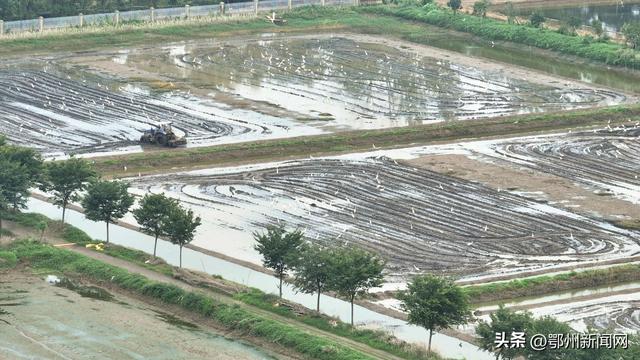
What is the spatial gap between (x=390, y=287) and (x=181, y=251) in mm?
5926

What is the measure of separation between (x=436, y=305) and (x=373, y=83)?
1394 inches

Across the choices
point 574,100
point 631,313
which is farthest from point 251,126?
point 631,313

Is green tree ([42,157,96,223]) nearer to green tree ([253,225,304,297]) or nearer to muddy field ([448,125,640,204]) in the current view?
green tree ([253,225,304,297])

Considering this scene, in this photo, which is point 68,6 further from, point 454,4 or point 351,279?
point 351,279

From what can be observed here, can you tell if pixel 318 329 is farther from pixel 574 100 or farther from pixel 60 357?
pixel 574 100

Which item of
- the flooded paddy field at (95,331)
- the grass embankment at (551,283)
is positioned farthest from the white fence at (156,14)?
the grass embankment at (551,283)

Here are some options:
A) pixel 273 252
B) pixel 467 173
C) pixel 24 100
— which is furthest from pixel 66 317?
pixel 24 100

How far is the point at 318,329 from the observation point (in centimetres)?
3161

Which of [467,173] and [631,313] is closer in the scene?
[631,313]

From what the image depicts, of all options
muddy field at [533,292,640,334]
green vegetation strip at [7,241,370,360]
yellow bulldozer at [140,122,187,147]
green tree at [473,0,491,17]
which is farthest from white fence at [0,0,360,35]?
muddy field at [533,292,640,334]

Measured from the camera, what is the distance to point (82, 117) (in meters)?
55.4

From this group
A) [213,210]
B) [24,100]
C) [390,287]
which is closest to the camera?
[390,287]

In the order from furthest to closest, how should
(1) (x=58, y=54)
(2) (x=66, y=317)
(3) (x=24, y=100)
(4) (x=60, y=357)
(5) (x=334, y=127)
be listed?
(1) (x=58, y=54) < (3) (x=24, y=100) < (5) (x=334, y=127) < (2) (x=66, y=317) < (4) (x=60, y=357)

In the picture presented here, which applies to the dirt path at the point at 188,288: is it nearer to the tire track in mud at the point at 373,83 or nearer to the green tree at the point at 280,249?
the green tree at the point at 280,249
